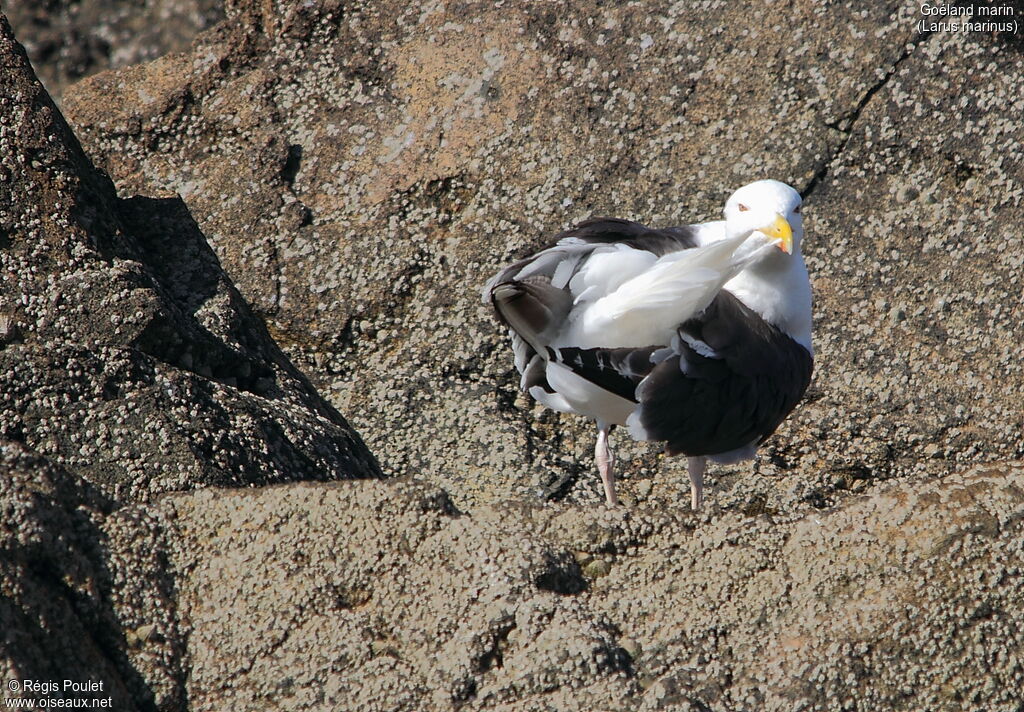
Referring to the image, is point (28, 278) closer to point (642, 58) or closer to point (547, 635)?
point (547, 635)

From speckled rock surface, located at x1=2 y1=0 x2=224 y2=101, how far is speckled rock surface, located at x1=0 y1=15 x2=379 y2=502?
4.09 meters

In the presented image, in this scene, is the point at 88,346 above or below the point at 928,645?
above

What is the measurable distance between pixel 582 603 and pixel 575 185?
2.28 m

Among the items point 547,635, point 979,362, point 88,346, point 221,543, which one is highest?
point 88,346

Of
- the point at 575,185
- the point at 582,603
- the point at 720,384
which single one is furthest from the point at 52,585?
the point at 575,185

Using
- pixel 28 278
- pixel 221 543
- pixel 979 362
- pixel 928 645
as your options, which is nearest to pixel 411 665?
pixel 221 543

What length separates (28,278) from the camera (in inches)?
133

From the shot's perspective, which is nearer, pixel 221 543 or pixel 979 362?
pixel 221 543

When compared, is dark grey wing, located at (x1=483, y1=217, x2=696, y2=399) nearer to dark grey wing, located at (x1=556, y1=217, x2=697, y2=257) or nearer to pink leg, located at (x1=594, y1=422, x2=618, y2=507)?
dark grey wing, located at (x1=556, y1=217, x2=697, y2=257)

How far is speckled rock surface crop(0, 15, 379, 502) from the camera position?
3.08m

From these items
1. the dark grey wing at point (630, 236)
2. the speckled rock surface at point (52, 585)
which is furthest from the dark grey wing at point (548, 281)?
the speckled rock surface at point (52, 585)

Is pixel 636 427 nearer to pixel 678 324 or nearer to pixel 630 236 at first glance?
pixel 678 324

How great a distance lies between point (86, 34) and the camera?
777 centimetres

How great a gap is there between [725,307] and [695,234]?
44 centimetres
